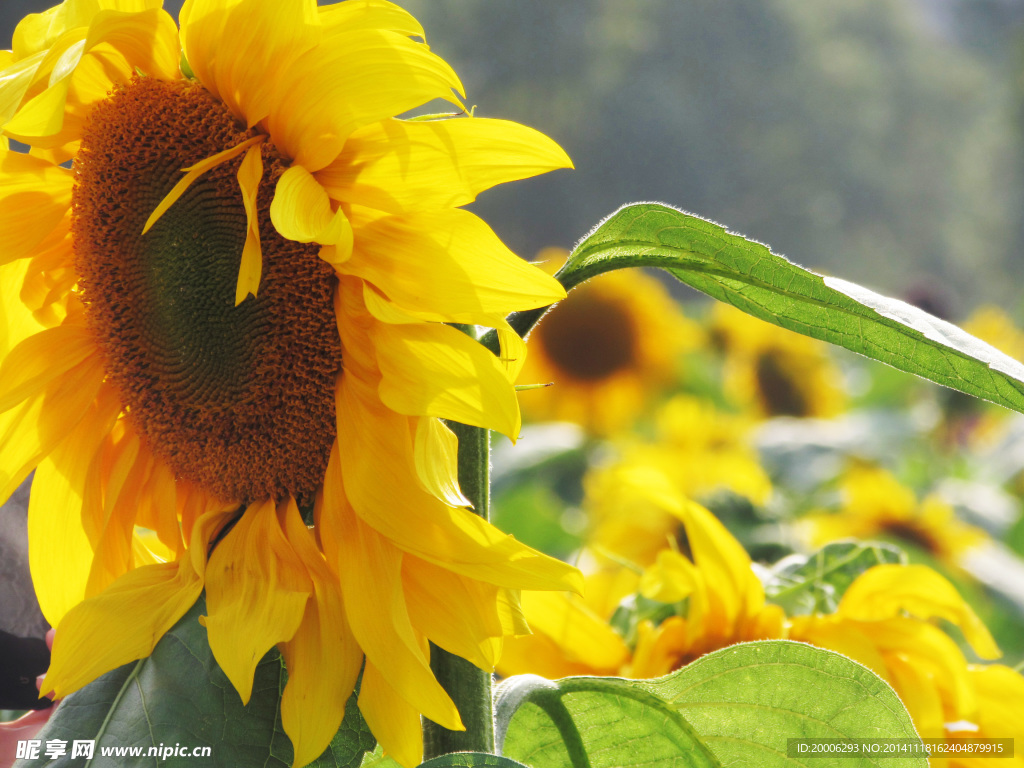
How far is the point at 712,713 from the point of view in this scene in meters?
0.43

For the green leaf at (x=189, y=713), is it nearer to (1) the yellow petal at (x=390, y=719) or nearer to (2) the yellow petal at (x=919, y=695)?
(1) the yellow petal at (x=390, y=719)

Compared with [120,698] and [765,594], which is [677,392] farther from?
[120,698]

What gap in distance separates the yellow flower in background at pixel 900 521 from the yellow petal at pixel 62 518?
1171 millimetres

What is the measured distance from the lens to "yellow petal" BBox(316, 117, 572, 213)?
14.4 inches

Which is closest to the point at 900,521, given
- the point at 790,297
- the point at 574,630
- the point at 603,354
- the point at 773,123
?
the point at 603,354

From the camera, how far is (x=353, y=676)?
1.28 ft

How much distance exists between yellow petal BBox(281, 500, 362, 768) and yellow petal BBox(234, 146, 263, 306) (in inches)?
4.4

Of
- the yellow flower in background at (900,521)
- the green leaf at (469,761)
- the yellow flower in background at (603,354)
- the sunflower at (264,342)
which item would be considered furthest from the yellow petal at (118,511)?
the yellow flower in background at (603,354)

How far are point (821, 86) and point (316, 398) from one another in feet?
48.7

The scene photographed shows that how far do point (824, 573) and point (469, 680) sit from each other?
0.29m

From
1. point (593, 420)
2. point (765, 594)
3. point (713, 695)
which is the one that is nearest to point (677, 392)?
point (593, 420)

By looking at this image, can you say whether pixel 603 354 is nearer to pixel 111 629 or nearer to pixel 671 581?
pixel 671 581

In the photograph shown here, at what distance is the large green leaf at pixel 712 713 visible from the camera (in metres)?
0.41

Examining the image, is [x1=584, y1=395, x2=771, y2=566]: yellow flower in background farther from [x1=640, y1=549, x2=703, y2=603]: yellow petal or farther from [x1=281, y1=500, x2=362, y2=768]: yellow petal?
[x1=281, y1=500, x2=362, y2=768]: yellow petal
